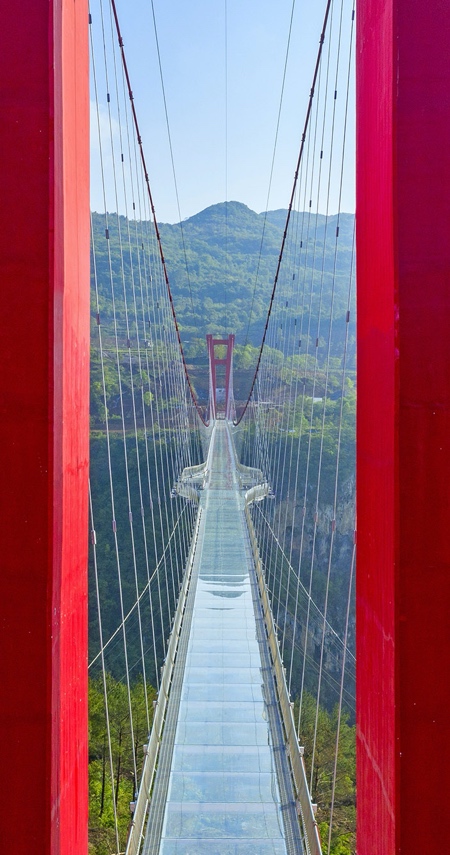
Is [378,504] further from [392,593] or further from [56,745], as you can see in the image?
[56,745]

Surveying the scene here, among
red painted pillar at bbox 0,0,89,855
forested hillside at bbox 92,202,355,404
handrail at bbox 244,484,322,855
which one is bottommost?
handrail at bbox 244,484,322,855

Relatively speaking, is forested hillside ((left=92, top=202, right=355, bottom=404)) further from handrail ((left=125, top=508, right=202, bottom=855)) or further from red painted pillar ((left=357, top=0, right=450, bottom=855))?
red painted pillar ((left=357, top=0, right=450, bottom=855))

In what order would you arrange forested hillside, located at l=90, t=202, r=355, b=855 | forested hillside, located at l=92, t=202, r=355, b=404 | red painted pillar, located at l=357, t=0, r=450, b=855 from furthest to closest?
forested hillside, located at l=92, t=202, r=355, b=404 → forested hillside, located at l=90, t=202, r=355, b=855 → red painted pillar, located at l=357, t=0, r=450, b=855

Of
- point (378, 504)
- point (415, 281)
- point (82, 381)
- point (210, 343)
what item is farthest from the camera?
point (210, 343)

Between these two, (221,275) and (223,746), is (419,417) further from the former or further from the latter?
(221,275)

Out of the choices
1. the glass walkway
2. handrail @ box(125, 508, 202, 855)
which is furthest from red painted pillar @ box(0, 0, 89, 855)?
the glass walkway

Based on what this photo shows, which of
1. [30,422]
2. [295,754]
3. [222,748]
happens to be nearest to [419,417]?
[30,422]

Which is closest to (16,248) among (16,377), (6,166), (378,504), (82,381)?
(6,166)
